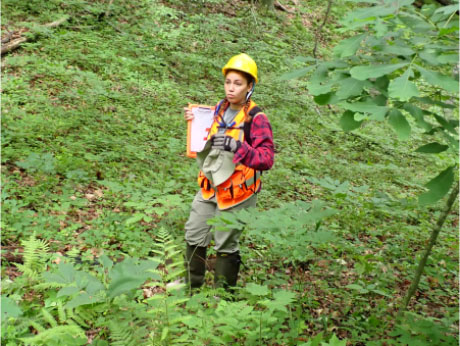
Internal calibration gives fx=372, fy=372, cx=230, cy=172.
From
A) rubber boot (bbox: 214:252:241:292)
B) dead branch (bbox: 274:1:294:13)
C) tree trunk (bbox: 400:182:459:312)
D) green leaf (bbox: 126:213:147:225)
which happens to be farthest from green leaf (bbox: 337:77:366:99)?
dead branch (bbox: 274:1:294:13)

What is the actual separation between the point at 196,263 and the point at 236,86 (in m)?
1.72

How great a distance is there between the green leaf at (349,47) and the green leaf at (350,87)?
0.38 feet

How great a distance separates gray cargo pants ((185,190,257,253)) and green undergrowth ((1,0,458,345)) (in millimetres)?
224

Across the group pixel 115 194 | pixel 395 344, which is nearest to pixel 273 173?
pixel 115 194

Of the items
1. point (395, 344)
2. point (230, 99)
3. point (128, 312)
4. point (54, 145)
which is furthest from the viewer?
point (54, 145)

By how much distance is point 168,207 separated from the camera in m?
4.31

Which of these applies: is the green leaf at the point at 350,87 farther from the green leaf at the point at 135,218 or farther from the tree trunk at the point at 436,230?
the green leaf at the point at 135,218

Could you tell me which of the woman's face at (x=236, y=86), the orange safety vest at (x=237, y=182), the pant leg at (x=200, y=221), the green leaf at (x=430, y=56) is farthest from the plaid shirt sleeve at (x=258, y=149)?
the green leaf at (x=430, y=56)

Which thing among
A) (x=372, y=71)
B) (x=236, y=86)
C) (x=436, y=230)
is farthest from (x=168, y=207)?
(x=372, y=71)

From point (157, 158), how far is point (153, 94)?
2010 millimetres

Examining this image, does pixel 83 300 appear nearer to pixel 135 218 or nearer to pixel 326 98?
pixel 135 218

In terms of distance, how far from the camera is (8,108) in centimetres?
574

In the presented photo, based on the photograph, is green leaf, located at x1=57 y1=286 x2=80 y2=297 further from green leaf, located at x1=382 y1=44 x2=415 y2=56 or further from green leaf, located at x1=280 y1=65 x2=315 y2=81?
green leaf, located at x1=382 y1=44 x2=415 y2=56

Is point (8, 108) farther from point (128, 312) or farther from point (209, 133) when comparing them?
point (128, 312)
